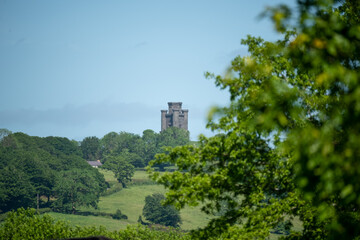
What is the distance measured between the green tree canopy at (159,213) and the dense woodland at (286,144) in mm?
62867

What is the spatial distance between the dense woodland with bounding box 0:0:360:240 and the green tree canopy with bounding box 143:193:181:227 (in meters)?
62.9

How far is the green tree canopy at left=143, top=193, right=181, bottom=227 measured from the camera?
328ft

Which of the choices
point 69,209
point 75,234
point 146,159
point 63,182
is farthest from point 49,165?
point 75,234

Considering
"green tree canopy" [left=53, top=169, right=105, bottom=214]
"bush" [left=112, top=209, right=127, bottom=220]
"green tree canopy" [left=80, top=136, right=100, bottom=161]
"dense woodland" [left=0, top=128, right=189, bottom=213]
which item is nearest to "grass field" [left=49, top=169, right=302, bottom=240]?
"bush" [left=112, top=209, right=127, bottom=220]

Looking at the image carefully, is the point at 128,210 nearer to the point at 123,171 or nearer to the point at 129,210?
the point at 129,210

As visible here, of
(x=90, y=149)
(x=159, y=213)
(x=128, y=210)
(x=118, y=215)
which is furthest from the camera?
(x=90, y=149)

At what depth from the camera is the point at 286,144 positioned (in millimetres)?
4684

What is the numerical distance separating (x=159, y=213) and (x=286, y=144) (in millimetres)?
100548

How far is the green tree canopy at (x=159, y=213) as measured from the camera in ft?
328

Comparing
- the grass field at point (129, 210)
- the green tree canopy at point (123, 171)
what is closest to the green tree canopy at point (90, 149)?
the green tree canopy at point (123, 171)

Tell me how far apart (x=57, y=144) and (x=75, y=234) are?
121458mm

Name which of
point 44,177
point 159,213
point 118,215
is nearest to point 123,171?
point 44,177

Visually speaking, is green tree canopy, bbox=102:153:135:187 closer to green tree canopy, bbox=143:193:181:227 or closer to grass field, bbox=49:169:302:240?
grass field, bbox=49:169:302:240

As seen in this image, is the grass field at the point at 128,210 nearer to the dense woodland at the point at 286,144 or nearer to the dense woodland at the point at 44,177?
the dense woodland at the point at 44,177
